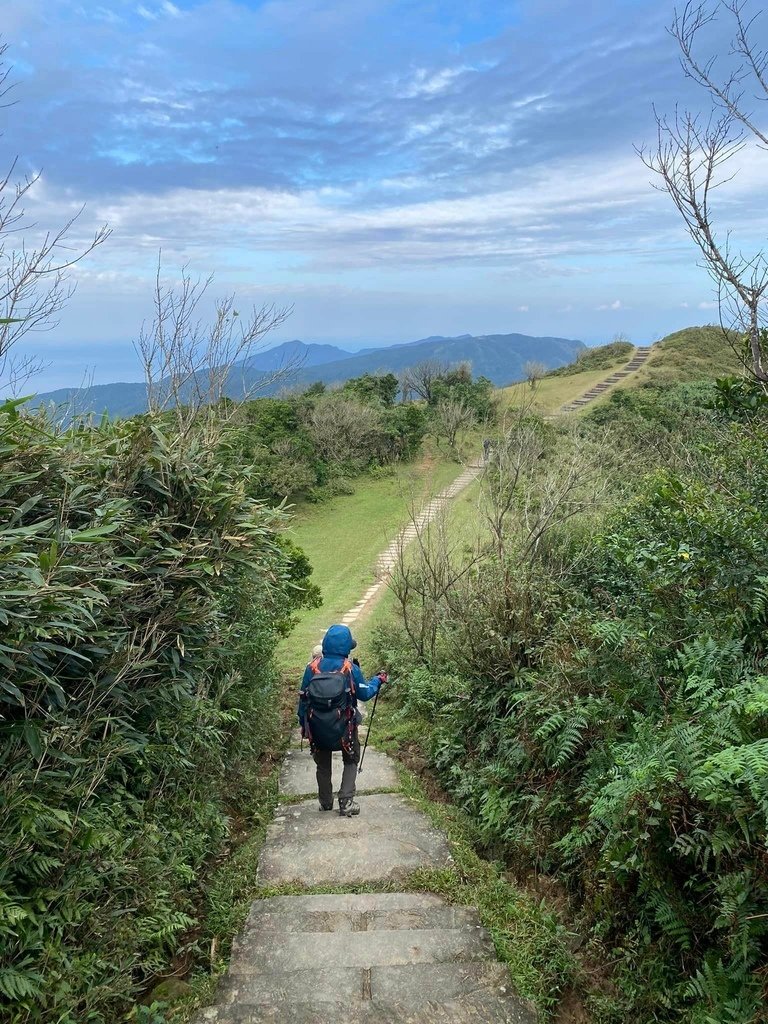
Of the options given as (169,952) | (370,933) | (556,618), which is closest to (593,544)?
(556,618)

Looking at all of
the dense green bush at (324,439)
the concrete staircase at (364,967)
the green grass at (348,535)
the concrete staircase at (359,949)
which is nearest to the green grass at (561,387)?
the dense green bush at (324,439)

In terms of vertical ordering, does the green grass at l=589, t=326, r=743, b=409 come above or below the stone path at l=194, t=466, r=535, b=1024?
above

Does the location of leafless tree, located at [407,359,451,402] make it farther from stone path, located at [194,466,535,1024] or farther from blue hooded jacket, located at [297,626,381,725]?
stone path, located at [194,466,535,1024]

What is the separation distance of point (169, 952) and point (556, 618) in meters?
3.97

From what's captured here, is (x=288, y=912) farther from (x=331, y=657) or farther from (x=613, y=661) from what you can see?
(x=613, y=661)

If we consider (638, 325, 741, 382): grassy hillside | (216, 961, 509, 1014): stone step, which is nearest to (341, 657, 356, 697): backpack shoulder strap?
(216, 961, 509, 1014): stone step

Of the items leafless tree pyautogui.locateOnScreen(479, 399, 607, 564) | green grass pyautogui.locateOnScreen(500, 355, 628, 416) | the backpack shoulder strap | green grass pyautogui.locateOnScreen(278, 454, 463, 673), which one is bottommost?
green grass pyautogui.locateOnScreen(278, 454, 463, 673)

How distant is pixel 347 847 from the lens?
4.73 metres

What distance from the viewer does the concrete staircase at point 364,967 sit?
308cm

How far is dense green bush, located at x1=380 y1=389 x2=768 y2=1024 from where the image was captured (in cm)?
285

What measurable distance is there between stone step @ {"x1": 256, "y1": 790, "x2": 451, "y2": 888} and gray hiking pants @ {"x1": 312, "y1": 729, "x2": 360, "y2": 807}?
15 centimetres

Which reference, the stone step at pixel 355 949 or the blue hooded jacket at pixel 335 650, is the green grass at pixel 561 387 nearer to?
the blue hooded jacket at pixel 335 650

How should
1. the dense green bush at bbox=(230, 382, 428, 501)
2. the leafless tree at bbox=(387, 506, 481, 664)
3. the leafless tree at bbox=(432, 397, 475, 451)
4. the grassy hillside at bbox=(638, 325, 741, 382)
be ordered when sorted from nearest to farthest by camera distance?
the leafless tree at bbox=(387, 506, 481, 664)
the dense green bush at bbox=(230, 382, 428, 501)
the leafless tree at bbox=(432, 397, 475, 451)
the grassy hillside at bbox=(638, 325, 741, 382)

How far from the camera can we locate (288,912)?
3.88 meters
